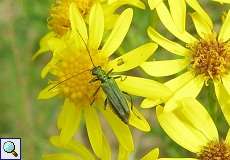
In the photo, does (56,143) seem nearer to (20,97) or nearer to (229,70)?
(229,70)

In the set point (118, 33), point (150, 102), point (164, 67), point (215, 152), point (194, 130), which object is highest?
point (118, 33)

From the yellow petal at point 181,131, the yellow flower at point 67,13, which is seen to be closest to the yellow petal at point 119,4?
the yellow flower at point 67,13

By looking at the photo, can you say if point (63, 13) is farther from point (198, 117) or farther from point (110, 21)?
point (198, 117)

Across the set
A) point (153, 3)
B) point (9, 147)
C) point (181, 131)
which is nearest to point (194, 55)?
point (153, 3)

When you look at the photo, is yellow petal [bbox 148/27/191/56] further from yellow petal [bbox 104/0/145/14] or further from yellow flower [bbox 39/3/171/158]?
yellow petal [bbox 104/0/145/14]

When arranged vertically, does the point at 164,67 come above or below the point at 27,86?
below

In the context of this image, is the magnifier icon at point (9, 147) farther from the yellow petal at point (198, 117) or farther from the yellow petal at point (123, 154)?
the yellow petal at point (198, 117)

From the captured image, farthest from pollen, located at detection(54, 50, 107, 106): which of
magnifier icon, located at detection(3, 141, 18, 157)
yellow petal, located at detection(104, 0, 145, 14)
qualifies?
magnifier icon, located at detection(3, 141, 18, 157)
